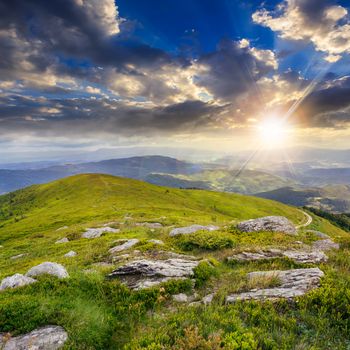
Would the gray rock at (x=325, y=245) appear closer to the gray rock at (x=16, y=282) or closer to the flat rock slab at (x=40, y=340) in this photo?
the flat rock slab at (x=40, y=340)

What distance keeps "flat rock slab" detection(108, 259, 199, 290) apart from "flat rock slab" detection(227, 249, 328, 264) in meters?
3.20

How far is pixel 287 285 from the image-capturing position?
394 inches

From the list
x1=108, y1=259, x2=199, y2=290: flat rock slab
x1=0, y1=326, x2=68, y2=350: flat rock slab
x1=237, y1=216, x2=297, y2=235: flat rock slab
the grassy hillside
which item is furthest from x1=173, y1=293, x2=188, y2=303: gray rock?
x1=237, y1=216, x2=297, y2=235: flat rock slab

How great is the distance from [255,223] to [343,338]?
16951 mm

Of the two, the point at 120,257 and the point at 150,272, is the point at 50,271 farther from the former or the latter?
the point at 150,272

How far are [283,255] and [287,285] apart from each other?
4.53 metres

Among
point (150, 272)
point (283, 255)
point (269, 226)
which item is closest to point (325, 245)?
point (283, 255)

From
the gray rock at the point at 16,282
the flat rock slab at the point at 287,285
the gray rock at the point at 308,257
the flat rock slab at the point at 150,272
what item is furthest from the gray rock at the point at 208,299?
the gray rock at the point at 16,282

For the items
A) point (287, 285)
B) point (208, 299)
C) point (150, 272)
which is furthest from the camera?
point (150, 272)

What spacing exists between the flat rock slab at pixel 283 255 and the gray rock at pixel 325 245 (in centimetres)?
274

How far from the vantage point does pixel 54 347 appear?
720 cm

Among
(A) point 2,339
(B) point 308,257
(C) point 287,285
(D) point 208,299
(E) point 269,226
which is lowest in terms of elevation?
(E) point 269,226

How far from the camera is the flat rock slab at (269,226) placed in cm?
2253

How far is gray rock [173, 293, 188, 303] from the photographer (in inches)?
388
